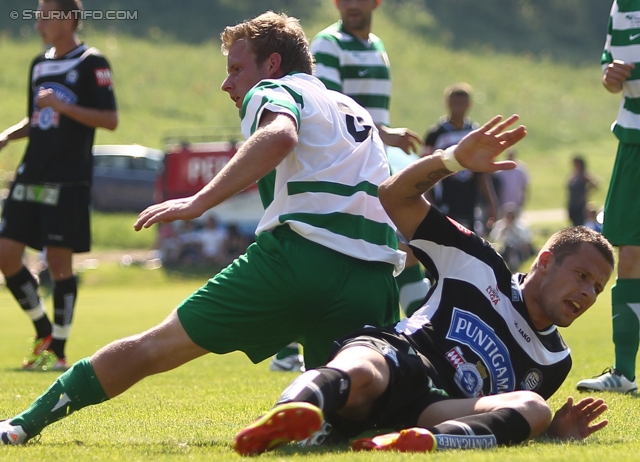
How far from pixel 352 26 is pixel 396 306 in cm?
366

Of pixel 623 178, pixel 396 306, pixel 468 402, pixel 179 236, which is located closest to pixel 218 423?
pixel 396 306

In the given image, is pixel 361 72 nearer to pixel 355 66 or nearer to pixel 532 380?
pixel 355 66

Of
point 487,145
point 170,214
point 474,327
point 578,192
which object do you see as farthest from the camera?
point 578,192

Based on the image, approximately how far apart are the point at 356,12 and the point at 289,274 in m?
4.00

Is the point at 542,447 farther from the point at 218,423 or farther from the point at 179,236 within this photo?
the point at 179,236

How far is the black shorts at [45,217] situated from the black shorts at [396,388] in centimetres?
438

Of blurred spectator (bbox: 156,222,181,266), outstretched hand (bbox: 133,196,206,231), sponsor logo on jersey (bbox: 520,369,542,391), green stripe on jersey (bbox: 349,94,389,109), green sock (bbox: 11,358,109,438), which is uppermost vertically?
green stripe on jersey (bbox: 349,94,389,109)

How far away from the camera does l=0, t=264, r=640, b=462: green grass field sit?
3963mm

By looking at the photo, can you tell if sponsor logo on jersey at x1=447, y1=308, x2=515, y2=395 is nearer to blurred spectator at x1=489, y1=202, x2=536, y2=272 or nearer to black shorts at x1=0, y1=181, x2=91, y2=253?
black shorts at x1=0, y1=181, x2=91, y2=253

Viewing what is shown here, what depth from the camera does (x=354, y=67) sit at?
7961mm

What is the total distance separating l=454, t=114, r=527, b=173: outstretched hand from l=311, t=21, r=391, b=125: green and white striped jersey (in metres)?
3.61

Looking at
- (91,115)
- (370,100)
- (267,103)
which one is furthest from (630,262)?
(91,115)

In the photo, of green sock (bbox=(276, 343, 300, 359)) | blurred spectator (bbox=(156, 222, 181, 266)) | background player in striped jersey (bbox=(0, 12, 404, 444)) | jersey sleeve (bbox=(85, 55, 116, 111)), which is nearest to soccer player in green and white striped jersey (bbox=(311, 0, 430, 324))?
green sock (bbox=(276, 343, 300, 359))

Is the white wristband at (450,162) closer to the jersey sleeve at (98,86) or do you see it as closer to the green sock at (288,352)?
the green sock at (288,352)
